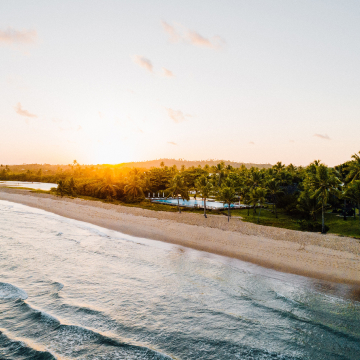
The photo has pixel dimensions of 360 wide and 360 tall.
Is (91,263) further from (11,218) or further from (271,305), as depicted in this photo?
(11,218)

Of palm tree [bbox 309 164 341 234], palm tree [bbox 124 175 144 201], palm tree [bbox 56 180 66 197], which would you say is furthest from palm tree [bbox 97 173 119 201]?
palm tree [bbox 309 164 341 234]

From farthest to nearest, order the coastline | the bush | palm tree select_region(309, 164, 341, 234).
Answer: the bush, palm tree select_region(309, 164, 341, 234), the coastline

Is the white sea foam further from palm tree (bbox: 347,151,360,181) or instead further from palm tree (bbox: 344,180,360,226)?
palm tree (bbox: 347,151,360,181)

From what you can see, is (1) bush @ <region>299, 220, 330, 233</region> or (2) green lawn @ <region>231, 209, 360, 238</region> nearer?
(2) green lawn @ <region>231, 209, 360, 238</region>

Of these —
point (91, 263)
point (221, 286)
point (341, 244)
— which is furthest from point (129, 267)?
point (341, 244)

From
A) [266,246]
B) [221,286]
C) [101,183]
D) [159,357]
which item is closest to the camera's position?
[159,357]

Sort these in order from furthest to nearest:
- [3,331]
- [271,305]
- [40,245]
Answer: [40,245] → [271,305] → [3,331]

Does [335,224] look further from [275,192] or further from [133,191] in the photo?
[133,191]
